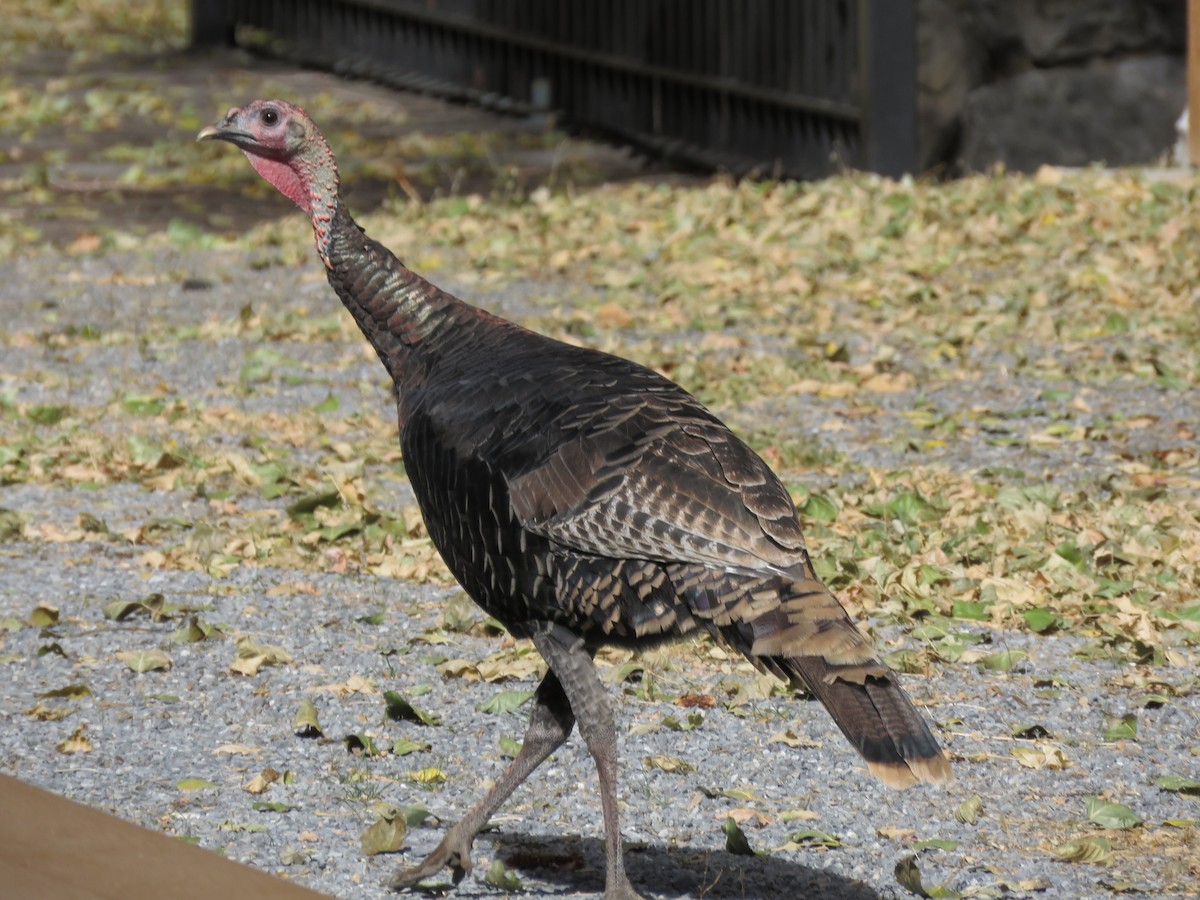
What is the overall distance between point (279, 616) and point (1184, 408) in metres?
4.29

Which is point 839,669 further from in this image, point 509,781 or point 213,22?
point 213,22

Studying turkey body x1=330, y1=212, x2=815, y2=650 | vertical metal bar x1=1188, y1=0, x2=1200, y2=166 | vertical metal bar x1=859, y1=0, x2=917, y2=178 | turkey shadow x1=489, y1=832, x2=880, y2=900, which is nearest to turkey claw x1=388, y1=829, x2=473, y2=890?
turkey shadow x1=489, y1=832, x2=880, y2=900

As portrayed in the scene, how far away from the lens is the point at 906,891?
163 inches

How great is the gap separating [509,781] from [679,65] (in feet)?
33.0

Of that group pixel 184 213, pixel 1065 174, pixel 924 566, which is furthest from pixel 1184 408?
pixel 184 213

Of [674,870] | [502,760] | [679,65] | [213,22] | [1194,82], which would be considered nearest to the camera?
[674,870]

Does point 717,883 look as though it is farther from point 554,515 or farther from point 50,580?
point 50,580

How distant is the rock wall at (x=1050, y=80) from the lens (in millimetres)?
11984

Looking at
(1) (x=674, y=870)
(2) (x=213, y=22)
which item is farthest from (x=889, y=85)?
(2) (x=213, y=22)

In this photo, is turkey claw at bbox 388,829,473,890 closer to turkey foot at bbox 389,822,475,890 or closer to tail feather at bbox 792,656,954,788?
turkey foot at bbox 389,822,475,890

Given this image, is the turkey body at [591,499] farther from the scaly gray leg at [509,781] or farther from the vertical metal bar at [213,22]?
the vertical metal bar at [213,22]

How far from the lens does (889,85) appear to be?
11742 millimetres

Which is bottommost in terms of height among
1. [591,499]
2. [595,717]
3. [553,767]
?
[553,767]

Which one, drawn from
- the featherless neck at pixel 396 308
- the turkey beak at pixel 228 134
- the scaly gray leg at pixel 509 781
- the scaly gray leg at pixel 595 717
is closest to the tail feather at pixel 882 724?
the scaly gray leg at pixel 595 717
